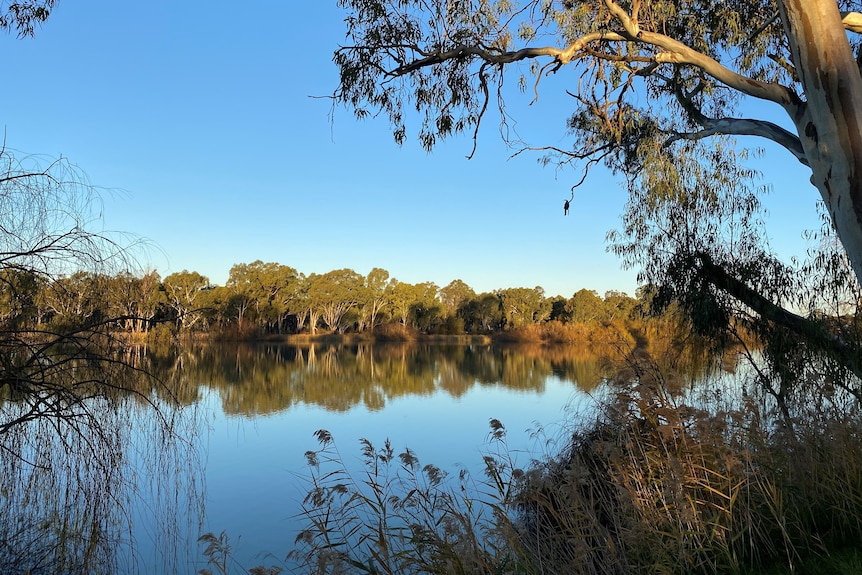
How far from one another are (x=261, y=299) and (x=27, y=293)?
1426 inches

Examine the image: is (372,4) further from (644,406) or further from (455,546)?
(455,546)

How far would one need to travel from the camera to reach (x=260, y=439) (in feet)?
27.2

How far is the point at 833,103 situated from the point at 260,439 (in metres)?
7.49

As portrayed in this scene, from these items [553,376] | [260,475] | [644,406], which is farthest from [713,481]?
[553,376]

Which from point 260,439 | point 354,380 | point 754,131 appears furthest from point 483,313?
point 754,131

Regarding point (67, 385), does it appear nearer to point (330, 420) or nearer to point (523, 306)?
point (330, 420)

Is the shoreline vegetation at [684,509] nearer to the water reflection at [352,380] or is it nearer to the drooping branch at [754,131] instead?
the drooping branch at [754,131]

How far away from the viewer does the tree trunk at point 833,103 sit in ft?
9.21

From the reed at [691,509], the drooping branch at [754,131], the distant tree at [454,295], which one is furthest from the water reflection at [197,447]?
the distant tree at [454,295]

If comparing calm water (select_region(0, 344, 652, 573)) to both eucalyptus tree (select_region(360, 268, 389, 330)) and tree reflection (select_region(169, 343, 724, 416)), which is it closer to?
tree reflection (select_region(169, 343, 724, 416))

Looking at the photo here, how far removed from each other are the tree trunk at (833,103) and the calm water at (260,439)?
7.40ft

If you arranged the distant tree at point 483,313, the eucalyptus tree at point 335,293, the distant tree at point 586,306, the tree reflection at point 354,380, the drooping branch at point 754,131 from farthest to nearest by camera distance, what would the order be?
the distant tree at point 483,313, the eucalyptus tree at point 335,293, the distant tree at point 586,306, the tree reflection at point 354,380, the drooping branch at point 754,131

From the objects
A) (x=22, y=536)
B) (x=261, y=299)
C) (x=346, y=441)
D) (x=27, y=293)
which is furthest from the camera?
(x=261, y=299)

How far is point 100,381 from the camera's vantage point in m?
2.58
